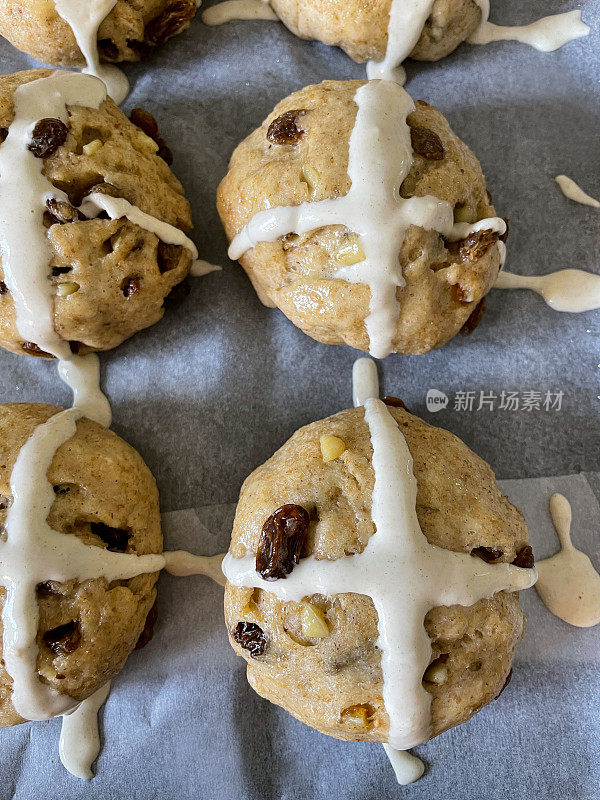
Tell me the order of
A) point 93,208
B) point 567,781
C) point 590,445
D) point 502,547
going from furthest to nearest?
point 590,445, point 567,781, point 93,208, point 502,547

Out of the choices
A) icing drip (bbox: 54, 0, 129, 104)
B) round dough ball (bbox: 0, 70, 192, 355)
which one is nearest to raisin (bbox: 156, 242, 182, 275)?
round dough ball (bbox: 0, 70, 192, 355)

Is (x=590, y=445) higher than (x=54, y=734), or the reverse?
(x=590, y=445)

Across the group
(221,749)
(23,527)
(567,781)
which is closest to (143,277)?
(23,527)

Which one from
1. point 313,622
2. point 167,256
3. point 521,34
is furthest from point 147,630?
point 521,34

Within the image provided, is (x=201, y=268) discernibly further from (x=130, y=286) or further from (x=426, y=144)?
(x=426, y=144)

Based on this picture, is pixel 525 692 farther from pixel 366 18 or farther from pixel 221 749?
pixel 366 18

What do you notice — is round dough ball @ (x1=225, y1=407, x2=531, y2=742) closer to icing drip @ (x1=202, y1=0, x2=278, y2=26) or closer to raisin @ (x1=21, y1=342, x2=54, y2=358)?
raisin @ (x1=21, y1=342, x2=54, y2=358)
